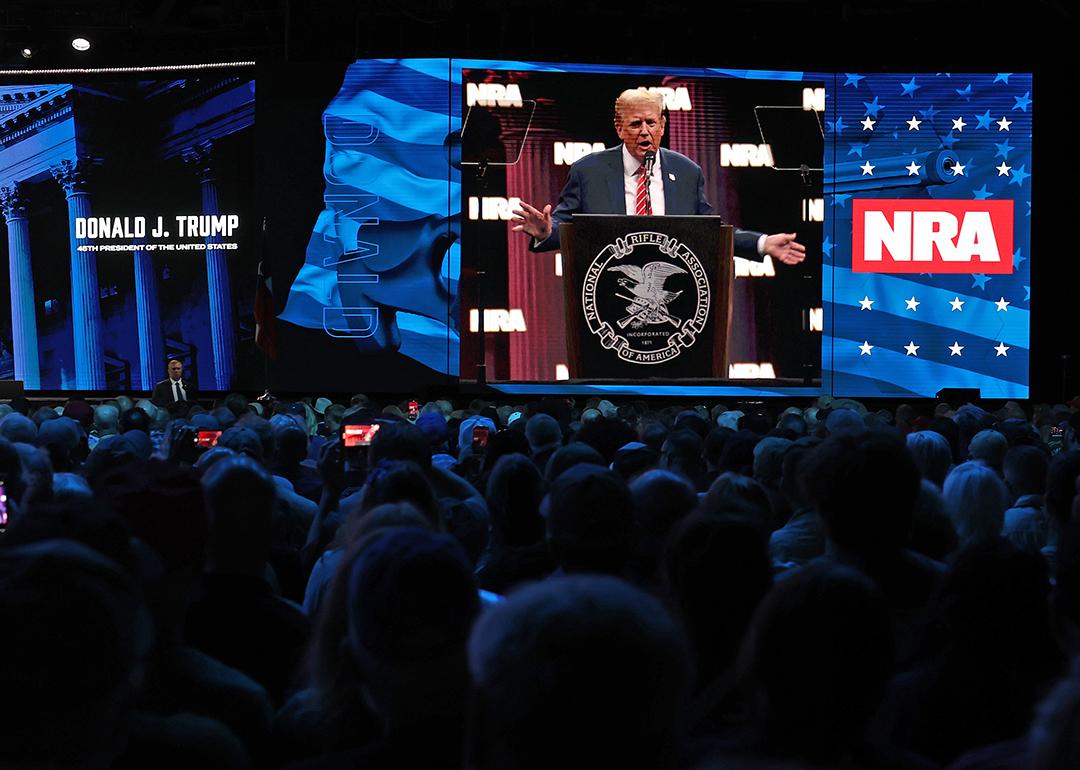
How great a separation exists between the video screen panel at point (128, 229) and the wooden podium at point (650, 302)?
A: 13.7 feet

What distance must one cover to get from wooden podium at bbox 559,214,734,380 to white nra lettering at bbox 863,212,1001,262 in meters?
2.30

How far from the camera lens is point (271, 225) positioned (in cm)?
1667

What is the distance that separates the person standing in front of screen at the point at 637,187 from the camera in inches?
627

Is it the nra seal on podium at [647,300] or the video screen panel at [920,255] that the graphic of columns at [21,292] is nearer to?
the nra seal on podium at [647,300]

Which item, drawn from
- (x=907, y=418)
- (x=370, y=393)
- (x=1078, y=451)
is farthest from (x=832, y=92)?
(x=1078, y=451)

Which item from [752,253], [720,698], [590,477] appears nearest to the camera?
[720,698]

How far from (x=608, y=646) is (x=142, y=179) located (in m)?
16.9

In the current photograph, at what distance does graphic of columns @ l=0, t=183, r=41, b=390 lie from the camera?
17.3 meters

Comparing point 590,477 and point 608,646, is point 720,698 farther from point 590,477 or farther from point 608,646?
point 608,646

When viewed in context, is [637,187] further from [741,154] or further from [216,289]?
[216,289]

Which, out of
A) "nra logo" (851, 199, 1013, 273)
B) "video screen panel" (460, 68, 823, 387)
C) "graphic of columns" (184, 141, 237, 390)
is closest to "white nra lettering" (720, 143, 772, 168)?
"video screen panel" (460, 68, 823, 387)

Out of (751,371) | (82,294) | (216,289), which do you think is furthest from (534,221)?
(82,294)

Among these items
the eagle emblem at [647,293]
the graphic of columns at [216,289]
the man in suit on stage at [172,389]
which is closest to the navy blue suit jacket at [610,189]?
the eagle emblem at [647,293]

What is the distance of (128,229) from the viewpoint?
1722 cm
